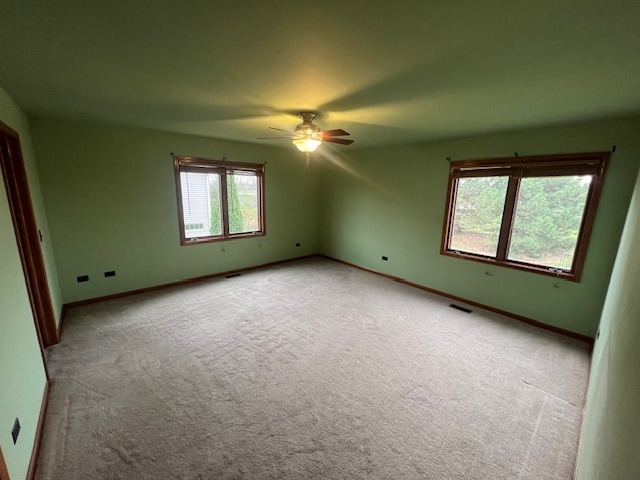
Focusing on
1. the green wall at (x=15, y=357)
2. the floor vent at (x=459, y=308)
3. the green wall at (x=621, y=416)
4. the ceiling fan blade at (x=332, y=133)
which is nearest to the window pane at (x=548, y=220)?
the floor vent at (x=459, y=308)

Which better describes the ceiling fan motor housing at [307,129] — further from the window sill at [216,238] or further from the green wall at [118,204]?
the window sill at [216,238]

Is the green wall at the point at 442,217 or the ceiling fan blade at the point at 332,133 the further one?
the green wall at the point at 442,217

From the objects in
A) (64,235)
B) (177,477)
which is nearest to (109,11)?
(177,477)

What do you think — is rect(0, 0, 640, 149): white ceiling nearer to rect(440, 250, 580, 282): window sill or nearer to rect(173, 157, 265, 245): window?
rect(173, 157, 265, 245): window

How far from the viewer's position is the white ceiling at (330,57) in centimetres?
116

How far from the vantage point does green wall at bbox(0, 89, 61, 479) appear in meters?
1.32

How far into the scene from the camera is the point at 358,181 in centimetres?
522

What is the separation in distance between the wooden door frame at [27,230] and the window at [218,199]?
5.76 ft

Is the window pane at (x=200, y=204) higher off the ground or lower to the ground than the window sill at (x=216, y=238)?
higher

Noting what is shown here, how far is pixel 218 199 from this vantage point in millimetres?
4617

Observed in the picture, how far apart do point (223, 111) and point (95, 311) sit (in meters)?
3.01

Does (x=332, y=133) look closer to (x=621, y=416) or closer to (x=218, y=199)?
(x=621, y=416)

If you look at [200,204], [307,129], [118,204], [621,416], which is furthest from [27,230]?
[621,416]

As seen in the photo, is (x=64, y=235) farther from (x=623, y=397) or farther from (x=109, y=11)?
(x=623, y=397)
